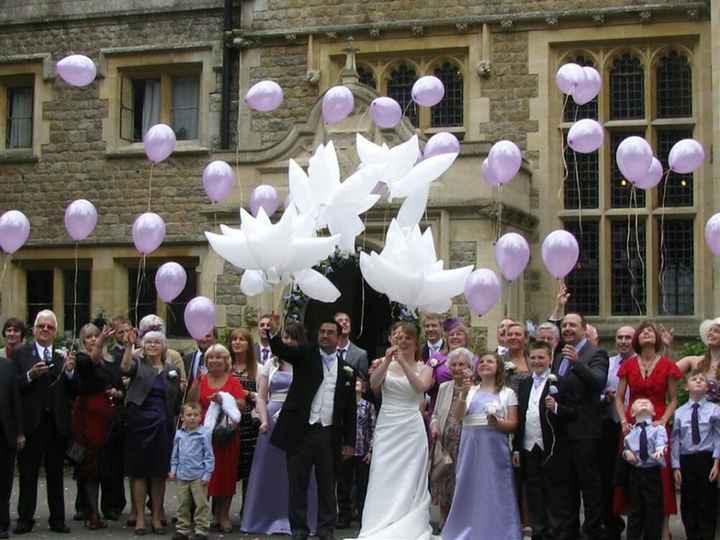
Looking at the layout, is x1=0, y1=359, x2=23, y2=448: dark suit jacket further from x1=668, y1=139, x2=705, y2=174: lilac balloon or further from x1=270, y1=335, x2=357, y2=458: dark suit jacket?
x1=668, y1=139, x2=705, y2=174: lilac balloon

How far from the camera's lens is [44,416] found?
10656 mm

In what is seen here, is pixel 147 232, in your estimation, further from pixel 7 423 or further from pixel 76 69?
pixel 7 423

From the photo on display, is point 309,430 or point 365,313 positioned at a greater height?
point 365,313

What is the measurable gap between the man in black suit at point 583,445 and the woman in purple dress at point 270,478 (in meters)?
2.18

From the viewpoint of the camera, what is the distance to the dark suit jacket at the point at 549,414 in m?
9.60

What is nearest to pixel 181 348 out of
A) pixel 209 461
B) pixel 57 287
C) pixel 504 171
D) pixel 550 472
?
pixel 57 287

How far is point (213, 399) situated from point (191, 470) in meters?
0.63

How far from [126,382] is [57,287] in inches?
336

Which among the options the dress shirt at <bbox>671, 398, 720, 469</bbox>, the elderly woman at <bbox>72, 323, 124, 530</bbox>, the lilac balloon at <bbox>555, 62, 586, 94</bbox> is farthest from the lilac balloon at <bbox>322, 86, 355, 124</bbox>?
the dress shirt at <bbox>671, 398, 720, 469</bbox>

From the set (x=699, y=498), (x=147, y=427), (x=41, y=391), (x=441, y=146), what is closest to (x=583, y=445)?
(x=699, y=498)

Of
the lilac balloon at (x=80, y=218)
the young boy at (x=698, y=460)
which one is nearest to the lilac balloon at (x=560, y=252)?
the young boy at (x=698, y=460)

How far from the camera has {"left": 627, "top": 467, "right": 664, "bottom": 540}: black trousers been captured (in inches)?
374

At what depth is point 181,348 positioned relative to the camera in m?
18.0

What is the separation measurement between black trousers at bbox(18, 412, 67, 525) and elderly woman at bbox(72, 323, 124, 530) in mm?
218
